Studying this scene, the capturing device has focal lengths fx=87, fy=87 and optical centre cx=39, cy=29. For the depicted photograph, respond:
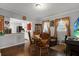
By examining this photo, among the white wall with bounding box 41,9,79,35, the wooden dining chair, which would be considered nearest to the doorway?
the white wall with bounding box 41,9,79,35

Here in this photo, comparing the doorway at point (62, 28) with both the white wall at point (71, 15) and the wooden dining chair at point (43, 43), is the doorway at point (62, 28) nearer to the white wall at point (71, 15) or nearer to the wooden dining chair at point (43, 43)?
the white wall at point (71, 15)

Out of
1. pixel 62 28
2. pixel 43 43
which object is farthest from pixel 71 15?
pixel 43 43

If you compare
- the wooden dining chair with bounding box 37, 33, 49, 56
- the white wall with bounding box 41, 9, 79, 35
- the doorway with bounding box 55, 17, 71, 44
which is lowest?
the wooden dining chair with bounding box 37, 33, 49, 56

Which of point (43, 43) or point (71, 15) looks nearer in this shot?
point (71, 15)

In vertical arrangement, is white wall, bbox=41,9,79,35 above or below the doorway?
above

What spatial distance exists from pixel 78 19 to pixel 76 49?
2.63ft

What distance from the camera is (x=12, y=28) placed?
11.2 ft

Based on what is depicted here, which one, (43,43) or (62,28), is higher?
(62,28)

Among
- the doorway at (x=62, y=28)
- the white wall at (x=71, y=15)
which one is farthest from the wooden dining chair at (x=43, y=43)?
the white wall at (x=71, y=15)

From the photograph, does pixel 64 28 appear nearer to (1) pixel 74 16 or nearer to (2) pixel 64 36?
(2) pixel 64 36

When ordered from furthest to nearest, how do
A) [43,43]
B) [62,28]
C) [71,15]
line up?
[43,43]
[71,15]
[62,28]

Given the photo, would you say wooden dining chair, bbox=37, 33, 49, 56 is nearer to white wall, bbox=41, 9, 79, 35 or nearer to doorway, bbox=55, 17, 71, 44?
doorway, bbox=55, 17, 71, 44

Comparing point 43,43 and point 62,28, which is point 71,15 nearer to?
point 62,28

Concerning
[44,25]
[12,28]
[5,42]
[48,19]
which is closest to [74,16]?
[48,19]
